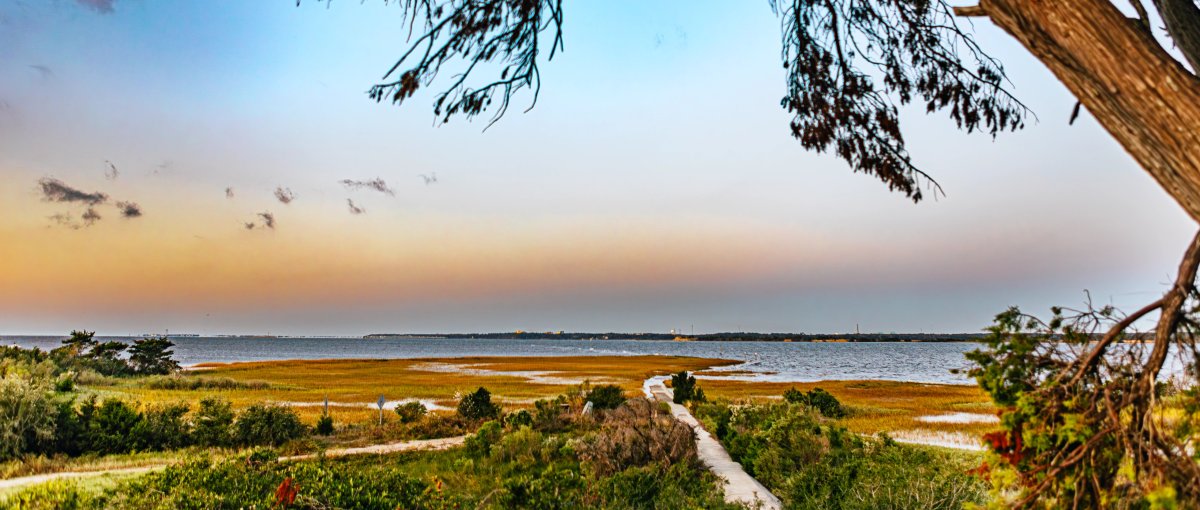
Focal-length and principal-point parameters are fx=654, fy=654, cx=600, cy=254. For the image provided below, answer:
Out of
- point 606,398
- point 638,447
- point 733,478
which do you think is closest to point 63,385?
point 606,398

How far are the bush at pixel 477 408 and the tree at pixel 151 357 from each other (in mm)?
36067

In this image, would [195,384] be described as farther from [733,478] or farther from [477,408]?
[733,478]

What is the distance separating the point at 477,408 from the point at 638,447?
34.9 ft

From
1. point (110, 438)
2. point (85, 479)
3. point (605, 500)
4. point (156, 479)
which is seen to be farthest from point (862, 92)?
point (110, 438)

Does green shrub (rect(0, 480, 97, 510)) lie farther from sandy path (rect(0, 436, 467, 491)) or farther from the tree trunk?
the tree trunk

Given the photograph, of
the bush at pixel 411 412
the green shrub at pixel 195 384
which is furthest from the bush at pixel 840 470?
the green shrub at pixel 195 384

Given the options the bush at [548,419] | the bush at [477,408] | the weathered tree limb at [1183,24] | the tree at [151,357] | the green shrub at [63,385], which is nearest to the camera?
the weathered tree limb at [1183,24]

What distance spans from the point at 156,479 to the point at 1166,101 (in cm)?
813

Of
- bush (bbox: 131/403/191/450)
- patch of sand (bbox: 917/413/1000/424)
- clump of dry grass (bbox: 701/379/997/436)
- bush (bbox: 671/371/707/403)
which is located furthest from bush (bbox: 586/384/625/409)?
bush (bbox: 131/403/191/450)

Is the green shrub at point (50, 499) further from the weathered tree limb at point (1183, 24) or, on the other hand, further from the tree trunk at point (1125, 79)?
the weathered tree limb at point (1183, 24)

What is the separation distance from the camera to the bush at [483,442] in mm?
12789

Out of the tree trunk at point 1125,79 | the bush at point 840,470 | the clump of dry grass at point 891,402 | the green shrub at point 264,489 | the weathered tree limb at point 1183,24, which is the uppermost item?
the weathered tree limb at point 1183,24

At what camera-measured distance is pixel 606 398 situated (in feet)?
70.9

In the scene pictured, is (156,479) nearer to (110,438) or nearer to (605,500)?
(605,500)
